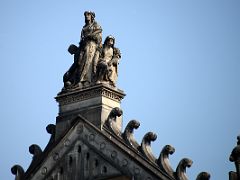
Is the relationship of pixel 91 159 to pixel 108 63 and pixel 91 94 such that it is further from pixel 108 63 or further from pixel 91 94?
pixel 108 63

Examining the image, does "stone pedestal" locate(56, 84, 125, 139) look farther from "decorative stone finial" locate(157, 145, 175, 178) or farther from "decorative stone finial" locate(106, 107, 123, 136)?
"decorative stone finial" locate(157, 145, 175, 178)

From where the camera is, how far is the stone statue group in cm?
4003

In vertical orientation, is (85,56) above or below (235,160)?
above

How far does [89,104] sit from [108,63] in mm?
1804

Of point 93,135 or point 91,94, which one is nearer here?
point 93,135

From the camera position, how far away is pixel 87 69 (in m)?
40.5

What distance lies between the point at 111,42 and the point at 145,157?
558cm

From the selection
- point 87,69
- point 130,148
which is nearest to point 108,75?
point 87,69

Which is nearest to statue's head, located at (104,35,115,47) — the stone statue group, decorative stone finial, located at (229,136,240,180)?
the stone statue group

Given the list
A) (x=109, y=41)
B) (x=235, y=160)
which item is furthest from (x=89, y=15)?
(x=235, y=160)

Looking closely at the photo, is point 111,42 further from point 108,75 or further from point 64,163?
point 64,163

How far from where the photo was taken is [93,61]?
40.5m

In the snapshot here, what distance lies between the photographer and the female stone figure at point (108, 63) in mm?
39875

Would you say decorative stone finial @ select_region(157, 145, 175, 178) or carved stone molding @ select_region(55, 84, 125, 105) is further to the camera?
carved stone molding @ select_region(55, 84, 125, 105)
